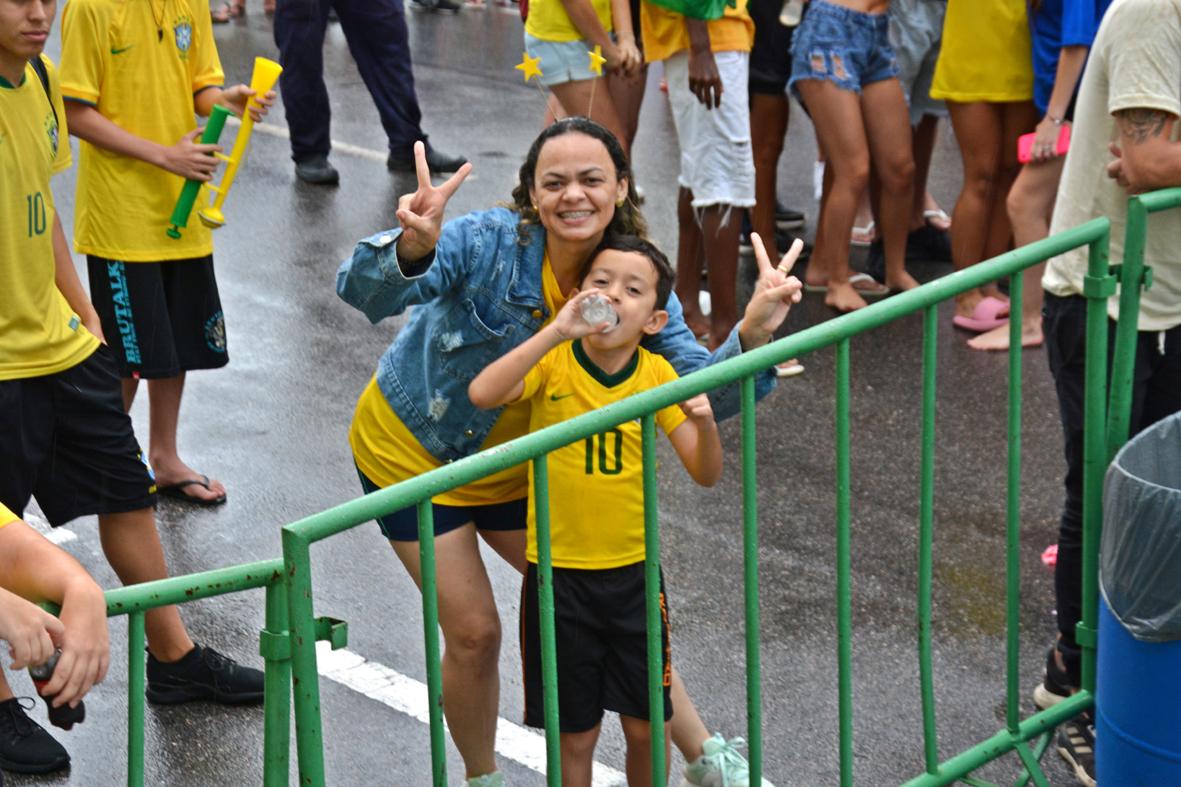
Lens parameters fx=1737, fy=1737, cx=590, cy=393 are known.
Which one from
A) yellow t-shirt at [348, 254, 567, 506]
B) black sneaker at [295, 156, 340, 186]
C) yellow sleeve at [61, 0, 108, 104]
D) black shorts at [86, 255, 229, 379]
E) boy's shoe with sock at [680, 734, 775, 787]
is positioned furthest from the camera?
black sneaker at [295, 156, 340, 186]

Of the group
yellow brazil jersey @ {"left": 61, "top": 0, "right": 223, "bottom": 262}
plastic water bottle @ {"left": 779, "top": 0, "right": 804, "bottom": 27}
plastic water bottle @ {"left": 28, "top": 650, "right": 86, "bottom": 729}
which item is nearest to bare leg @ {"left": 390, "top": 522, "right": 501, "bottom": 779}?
plastic water bottle @ {"left": 28, "top": 650, "right": 86, "bottom": 729}

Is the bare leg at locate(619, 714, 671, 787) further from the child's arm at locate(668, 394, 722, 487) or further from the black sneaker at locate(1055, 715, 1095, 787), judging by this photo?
the black sneaker at locate(1055, 715, 1095, 787)

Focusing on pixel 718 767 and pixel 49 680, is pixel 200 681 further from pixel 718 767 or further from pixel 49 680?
pixel 49 680

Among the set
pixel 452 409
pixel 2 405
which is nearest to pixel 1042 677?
pixel 452 409

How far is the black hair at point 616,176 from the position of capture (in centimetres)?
382

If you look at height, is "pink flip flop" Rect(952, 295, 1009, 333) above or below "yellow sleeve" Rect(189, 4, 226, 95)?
below

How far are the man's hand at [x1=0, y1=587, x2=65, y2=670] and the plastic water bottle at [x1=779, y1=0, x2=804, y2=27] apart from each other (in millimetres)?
5628

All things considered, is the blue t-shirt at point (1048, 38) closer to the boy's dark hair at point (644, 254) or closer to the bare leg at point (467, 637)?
the boy's dark hair at point (644, 254)

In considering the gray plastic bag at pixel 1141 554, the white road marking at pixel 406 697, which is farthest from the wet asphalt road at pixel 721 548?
the gray plastic bag at pixel 1141 554

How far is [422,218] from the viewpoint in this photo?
344 cm

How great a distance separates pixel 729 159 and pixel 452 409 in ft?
10.7

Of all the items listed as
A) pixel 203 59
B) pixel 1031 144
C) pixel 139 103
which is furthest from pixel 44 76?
pixel 1031 144

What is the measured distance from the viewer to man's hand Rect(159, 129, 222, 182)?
526 cm

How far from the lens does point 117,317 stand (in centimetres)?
544
